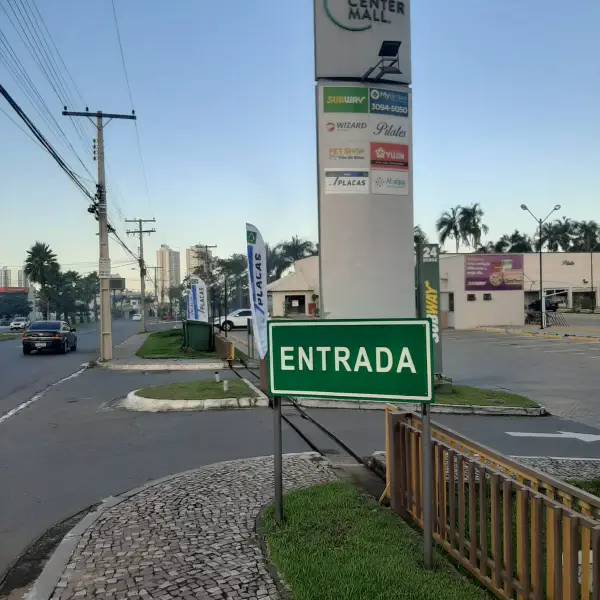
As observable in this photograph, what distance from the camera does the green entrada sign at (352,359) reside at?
11.9 ft

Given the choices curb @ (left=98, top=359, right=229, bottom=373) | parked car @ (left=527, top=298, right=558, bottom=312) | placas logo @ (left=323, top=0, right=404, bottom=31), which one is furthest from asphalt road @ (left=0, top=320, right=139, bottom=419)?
parked car @ (left=527, top=298, right=558, bottom=312)

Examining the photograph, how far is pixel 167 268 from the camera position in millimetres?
127500

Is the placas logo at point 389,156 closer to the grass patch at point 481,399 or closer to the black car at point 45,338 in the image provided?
the grass patch at point 481,399

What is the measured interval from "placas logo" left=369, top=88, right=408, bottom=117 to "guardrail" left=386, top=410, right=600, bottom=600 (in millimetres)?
9287

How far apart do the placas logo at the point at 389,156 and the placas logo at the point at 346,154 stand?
309mm

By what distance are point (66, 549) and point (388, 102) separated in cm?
1110

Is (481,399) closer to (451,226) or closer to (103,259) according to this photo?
(103,259)

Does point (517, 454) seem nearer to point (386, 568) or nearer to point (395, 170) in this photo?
point (386, 568)

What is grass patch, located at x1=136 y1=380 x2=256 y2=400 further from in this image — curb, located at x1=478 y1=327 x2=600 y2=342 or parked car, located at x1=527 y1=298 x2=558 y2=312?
parked car, located at x1=527 y1=298 x2=558 y2=312

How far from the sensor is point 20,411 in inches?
409

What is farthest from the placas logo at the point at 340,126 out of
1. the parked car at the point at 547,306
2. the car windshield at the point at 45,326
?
the parked car at the point at 547,306

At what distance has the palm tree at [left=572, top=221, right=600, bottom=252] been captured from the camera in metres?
79.6

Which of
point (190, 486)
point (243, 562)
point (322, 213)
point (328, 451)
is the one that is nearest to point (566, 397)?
point (322, 213)

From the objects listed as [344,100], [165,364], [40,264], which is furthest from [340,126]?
[40,264]
